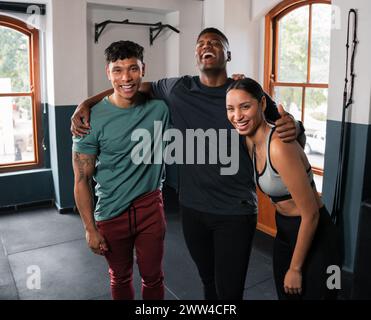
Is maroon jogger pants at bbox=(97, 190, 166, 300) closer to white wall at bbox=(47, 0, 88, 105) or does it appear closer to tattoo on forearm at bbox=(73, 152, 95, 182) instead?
tattoo on forearm at bbox=(73, 152, 95, 182)

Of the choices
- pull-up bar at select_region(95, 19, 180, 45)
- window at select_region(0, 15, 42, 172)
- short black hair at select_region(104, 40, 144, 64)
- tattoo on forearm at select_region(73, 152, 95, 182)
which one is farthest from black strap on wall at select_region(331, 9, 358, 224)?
window at select_region(0, 15, 42, 172)

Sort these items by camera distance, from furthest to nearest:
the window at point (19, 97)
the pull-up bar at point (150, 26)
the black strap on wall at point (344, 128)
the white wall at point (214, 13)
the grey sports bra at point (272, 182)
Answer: the pull-up bar at point (150, 26) → the window at point (19, 97) → the white wall at point (214, 13) → the black strap on wall at point (344, 128) → the grey sports bra at point (272, 182)

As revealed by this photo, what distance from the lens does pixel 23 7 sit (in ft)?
14.0

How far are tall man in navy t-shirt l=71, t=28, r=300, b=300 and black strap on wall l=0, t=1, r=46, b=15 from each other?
2869mm

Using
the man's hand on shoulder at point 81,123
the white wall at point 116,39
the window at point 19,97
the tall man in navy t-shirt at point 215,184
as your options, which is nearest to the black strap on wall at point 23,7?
the window at point 19,97

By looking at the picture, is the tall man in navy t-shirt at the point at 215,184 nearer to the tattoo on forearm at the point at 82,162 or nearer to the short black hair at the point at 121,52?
the tattoo on forearm at the point at 82,162

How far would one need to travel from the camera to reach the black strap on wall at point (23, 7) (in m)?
4.18

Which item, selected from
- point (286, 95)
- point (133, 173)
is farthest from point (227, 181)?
point (286, 95)

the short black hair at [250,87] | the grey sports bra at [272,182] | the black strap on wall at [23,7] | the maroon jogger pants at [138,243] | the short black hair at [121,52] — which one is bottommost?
the maroon jogger pants at [138,243]

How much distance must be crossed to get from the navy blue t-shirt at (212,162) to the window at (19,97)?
3.27m

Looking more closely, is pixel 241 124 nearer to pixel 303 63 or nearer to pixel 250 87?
pixel 250 87

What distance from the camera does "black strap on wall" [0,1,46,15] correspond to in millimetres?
4184

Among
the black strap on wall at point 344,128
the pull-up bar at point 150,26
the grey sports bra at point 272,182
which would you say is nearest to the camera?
the grey sports bra at point 272,182
